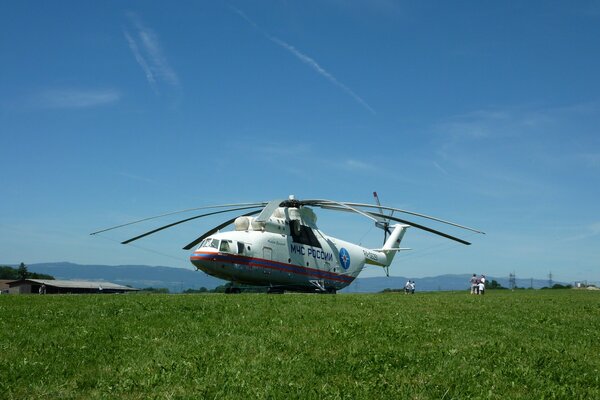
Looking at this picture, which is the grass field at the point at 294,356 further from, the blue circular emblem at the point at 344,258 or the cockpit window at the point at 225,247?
the blue circular emblem at the point at 344,258

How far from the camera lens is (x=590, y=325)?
15.3 metres

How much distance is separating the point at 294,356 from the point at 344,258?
3743 cm

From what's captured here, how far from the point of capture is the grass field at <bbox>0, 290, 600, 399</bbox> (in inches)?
337

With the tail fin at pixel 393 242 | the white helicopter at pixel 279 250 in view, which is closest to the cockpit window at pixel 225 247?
the white helicopter at pixel 279 250

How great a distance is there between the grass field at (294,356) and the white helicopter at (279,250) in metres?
19.1

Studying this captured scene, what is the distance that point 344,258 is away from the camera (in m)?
47.3

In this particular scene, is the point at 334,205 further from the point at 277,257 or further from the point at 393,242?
the point at 393,242

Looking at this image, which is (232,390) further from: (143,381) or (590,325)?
(590,325)

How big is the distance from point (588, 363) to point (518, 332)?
2928 mm

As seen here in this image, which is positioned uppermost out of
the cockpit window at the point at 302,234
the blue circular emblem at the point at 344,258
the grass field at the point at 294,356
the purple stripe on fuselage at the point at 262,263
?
the cockpit window at the point at 302,234

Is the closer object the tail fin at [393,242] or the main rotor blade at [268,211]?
the main rotor blade at [268,211]

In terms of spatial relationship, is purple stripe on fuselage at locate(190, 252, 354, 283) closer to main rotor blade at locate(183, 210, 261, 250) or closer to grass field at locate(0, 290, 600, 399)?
main rotor blade at locate(183, 210, 261, 250)

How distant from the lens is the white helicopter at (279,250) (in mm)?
37062

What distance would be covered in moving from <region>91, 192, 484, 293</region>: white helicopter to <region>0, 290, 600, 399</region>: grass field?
19.1 meters
